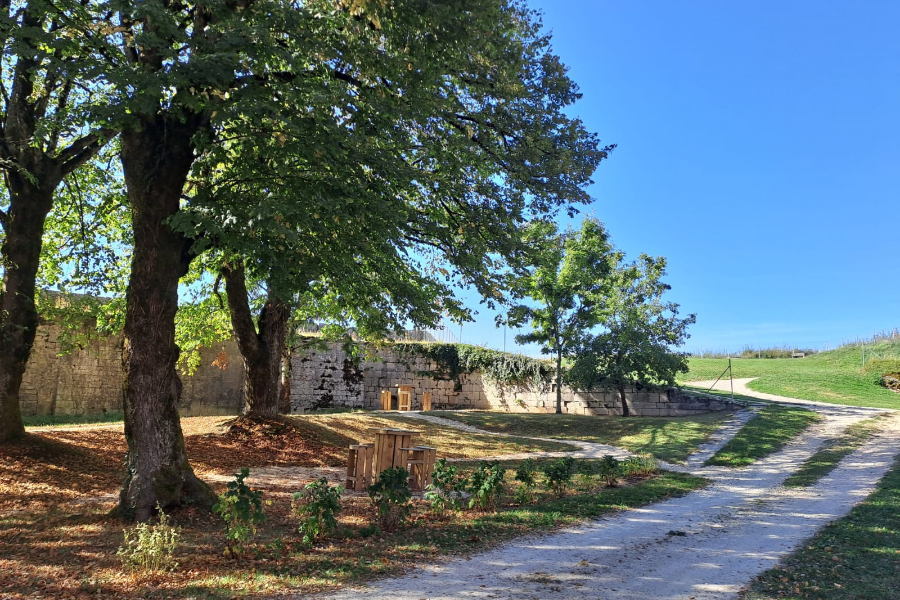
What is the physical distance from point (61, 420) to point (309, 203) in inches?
604

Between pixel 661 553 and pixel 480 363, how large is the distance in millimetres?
19641

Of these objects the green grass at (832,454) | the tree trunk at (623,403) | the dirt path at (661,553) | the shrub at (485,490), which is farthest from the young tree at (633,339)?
the shrub at (485,490)

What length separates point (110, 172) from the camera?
40.1 feet

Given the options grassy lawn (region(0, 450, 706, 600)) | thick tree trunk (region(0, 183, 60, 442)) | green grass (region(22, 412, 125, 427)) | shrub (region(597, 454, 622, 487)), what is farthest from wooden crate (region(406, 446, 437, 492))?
green grass (region(22, 412, 125, 427))

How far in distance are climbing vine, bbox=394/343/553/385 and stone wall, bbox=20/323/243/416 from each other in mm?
7793

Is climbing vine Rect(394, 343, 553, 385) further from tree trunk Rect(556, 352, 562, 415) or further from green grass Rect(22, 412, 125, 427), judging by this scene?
green grass Rect(22, 412, 125, 427)

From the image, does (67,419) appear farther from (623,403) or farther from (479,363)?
(623,403)

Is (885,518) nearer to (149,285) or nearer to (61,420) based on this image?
(149,285)

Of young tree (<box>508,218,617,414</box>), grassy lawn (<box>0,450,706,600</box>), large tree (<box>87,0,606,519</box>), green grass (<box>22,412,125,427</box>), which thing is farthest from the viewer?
young tree (<box>508,218,617,414</box>)

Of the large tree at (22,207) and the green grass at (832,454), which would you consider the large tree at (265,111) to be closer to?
the large tree at (22,207)

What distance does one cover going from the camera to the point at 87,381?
18625mm

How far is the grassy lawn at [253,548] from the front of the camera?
15.6 ft

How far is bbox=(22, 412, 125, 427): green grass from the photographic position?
1684cm

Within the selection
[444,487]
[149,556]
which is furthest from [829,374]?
[149,556]
